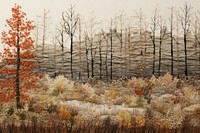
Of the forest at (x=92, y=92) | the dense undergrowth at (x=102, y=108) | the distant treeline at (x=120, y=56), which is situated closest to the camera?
the forest at (x=92, y=92)

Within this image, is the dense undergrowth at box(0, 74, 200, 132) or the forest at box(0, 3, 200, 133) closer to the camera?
the forest at box(0, 3, 200, 133)

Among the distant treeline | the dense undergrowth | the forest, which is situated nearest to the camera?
the forest

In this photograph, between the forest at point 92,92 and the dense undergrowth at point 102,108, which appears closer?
the forest at point 92,92

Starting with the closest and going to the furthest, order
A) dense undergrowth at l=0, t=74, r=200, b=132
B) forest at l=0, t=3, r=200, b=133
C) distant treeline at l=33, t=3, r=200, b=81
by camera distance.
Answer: forest at l=0, t=3, r=200, b=133, dense undergrowth at l=0, t=74, r=200, b=132, distant treeline at l=33, t=3, r=200, b=81

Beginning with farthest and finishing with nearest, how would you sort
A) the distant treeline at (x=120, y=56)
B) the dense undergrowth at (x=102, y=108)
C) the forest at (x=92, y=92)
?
the distant treeline at (x=120, y=56) → the dense undergrowth at (x=102, y=108) → the forest at (x=92, y=92)

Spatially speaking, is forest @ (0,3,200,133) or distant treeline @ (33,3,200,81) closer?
forest @ (0,3,200,133)

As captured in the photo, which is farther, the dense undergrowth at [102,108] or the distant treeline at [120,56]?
the distant treeline at [120,56]

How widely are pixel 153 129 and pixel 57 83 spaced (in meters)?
14.3

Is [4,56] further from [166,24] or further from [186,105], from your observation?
[166,24]

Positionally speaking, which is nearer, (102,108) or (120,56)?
(102,108)

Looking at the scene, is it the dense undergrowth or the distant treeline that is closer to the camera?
the dense undergrowth

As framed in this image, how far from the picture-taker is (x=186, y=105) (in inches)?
580

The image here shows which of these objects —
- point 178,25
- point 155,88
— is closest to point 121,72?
point 178,25

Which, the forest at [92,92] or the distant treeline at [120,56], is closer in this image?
the forest at [92,92]
